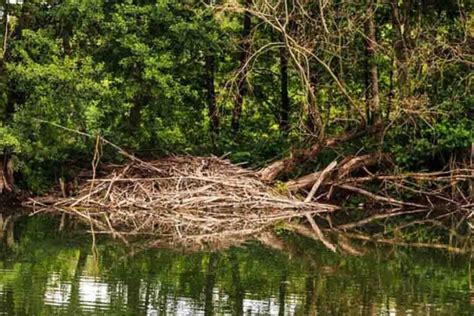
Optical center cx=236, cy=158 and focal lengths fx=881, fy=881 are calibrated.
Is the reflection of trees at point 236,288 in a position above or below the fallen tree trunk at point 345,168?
below

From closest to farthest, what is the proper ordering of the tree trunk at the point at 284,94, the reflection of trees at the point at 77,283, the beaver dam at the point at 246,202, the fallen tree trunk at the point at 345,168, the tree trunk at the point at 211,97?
the reflection of trees at the point at 77,283, the beaver dam at the point at 246,202, the fallen tree trunk at the point at 345,168, the tree trunk at the point at 211,97, the tree trunk at the point at 284,94

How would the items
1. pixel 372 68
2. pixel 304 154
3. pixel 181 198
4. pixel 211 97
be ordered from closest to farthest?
pixel 181 198 → pixel 304 154 → pixel 372 68 → pixel 211 97

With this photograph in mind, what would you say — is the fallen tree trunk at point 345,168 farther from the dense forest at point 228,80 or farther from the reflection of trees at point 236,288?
the reflection of trees at point 236,288

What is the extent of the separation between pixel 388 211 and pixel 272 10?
5.46 meters

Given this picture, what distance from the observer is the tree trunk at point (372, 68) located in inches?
860

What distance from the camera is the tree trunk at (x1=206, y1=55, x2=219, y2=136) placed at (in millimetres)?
24922

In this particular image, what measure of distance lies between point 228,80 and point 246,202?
13.1 ft

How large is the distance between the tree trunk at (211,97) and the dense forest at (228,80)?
101cm

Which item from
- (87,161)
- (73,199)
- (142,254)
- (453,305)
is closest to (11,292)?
(142,254)

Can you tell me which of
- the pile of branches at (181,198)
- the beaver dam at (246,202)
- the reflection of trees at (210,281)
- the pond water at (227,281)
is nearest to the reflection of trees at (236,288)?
the pond water at (227,281)

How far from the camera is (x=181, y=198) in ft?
61.0

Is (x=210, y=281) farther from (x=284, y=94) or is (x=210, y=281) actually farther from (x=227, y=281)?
(x=284, y=94)

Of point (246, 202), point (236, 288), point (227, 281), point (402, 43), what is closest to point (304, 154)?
point (246, 202)

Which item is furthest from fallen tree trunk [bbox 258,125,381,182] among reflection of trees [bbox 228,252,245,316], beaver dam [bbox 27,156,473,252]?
reflection of trees [bbox 228,252,245,316]
